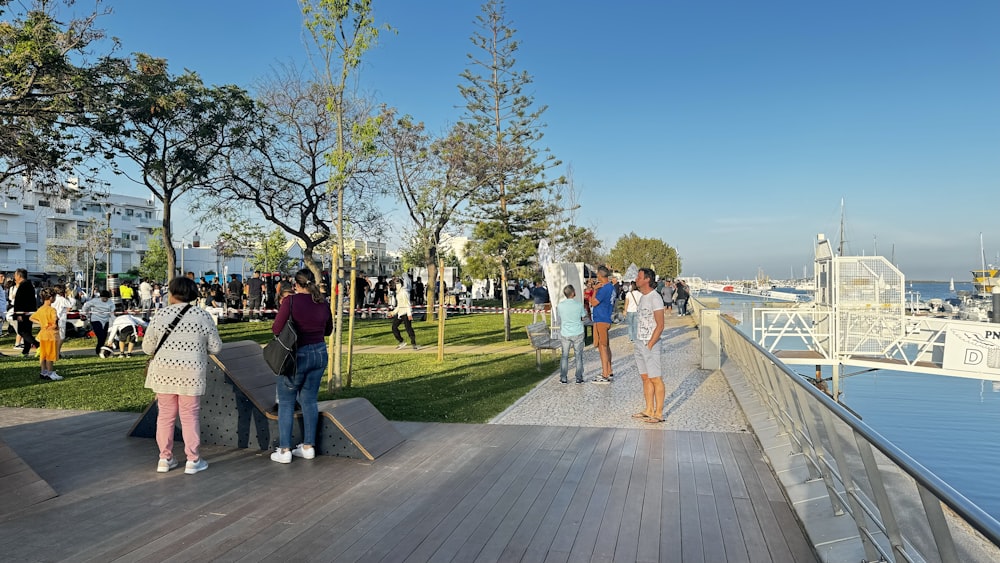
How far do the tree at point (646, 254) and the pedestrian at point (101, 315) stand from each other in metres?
57.2

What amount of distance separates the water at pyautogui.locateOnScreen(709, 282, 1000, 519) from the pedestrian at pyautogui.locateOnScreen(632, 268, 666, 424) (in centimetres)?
271

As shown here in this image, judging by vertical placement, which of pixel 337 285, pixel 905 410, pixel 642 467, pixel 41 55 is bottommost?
pixel 905 410

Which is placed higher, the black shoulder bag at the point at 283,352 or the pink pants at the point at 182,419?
the black shoulder bag at the point at 283,352

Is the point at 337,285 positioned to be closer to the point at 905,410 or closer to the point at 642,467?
the point at 642,467

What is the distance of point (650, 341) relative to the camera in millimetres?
6812

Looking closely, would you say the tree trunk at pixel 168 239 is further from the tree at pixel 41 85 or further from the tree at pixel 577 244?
the tree at pixel 577 244

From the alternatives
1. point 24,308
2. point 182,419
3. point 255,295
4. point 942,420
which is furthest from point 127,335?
point 942,420

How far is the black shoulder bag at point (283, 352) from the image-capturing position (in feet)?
16.6

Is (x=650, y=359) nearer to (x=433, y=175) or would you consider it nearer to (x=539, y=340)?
(x=539, y=340)

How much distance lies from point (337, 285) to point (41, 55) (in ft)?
24.8

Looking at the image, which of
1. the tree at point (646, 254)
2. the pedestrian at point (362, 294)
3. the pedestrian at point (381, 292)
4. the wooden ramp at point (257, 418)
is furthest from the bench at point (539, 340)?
the tree at point (646, 254)

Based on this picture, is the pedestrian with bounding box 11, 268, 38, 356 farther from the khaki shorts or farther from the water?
the water

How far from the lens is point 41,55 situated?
1108cm

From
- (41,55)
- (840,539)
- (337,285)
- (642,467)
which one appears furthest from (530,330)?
(41,55)
